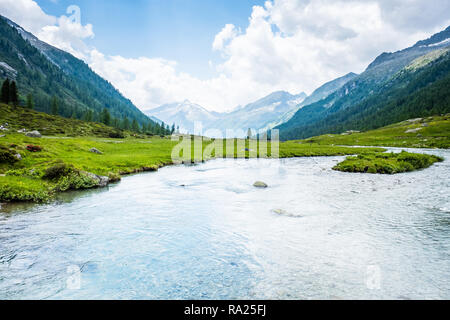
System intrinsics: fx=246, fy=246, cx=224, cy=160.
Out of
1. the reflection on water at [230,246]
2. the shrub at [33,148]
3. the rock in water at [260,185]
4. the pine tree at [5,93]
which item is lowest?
the reflection on water at [230,246]

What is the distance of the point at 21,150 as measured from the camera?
1221 inches

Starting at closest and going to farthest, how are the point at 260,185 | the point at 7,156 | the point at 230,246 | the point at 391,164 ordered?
the point at 230,246 → the point at 7,156 → the point at 260,185 → the point at 391,164

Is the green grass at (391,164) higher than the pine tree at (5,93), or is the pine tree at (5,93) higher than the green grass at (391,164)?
the pine tree at (5,93)

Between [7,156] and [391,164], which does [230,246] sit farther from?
[391,164]

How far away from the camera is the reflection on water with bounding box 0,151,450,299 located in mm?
9234

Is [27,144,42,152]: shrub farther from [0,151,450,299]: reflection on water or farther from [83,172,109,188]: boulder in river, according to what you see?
[0,151,450,299]: reflection on water

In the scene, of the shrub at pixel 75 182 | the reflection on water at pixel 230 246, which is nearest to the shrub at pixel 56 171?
the shrub at pixel 75 182

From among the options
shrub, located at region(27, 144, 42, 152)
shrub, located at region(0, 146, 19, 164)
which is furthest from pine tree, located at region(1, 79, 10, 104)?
shrub, located at region(0, 146, 19, 164)

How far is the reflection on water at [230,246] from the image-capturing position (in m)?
Answer: 9.23

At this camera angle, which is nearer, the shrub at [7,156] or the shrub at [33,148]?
the shrub at [7,156]

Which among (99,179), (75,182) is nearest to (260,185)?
(99,179)

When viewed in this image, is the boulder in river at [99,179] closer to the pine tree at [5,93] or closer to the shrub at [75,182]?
the shrub at [75,182]

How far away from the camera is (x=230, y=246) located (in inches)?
517

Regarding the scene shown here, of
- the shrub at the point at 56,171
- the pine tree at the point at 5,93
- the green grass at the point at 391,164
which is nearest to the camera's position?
the shrub at the point at 56,171
